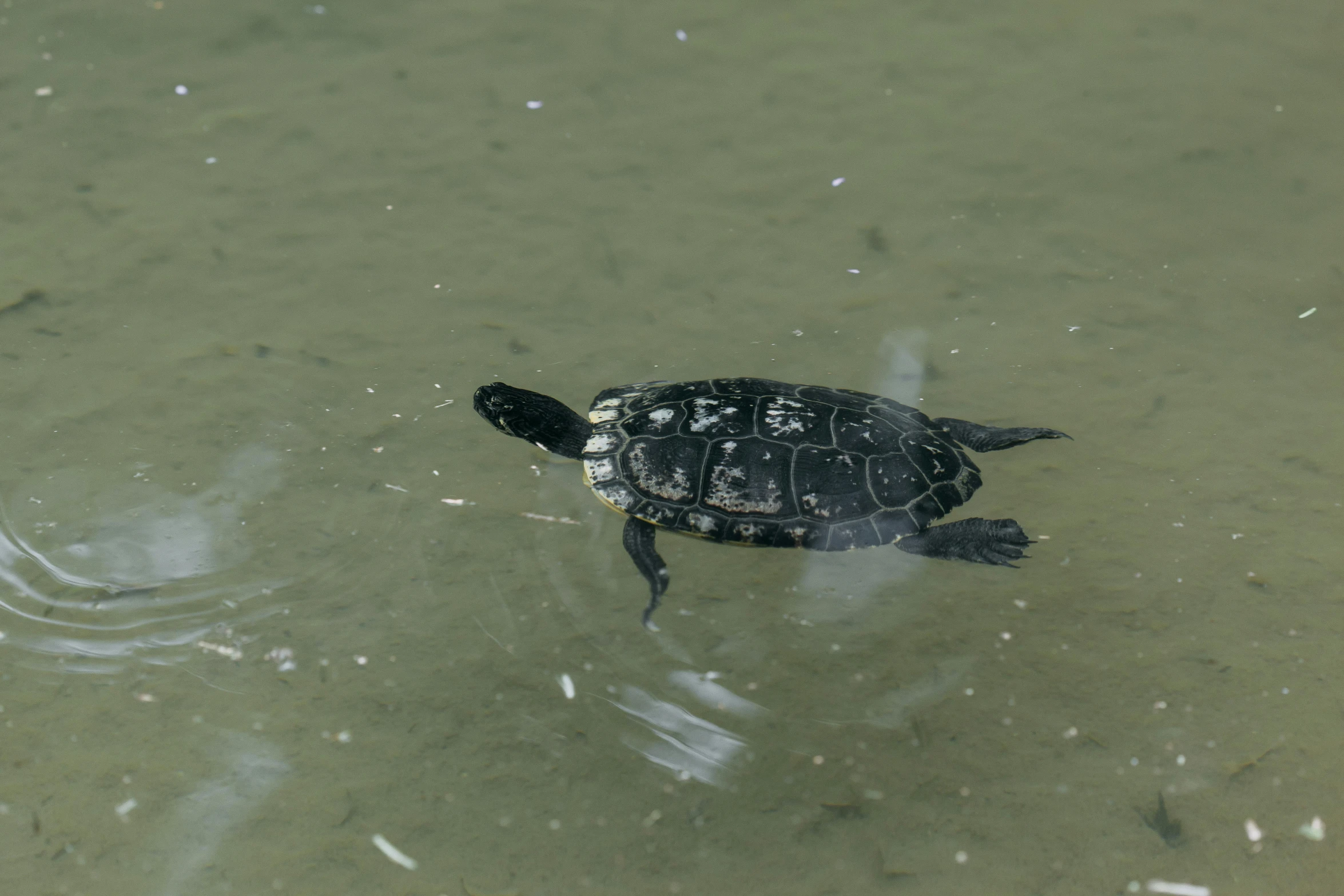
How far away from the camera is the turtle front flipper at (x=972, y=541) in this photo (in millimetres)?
2941

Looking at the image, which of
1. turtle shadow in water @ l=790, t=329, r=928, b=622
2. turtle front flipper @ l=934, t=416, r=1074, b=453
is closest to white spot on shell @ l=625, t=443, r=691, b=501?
turtle shadow in water @ l=790, t=329, r=928, b=622

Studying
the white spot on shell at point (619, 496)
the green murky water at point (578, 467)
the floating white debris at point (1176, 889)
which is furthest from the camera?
the white spot on shell at point (619, 496)

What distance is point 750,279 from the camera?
13.3 ft

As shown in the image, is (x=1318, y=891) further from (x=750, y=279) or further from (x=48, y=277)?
(x=48, y=277)

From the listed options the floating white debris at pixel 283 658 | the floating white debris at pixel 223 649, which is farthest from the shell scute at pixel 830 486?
the floating white debris at pixel 223 649

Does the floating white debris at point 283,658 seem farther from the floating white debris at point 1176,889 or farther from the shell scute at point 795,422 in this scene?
the floating white debris at point 1176,889

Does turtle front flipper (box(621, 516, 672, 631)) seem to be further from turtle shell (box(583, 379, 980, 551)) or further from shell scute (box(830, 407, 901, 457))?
shell scute (box(830, 407, 901, 457))

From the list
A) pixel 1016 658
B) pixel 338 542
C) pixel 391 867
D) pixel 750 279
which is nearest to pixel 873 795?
pixel 1016 658

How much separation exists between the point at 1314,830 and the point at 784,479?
5.94 feet

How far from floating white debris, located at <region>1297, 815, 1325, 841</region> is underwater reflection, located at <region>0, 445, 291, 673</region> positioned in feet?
10.5

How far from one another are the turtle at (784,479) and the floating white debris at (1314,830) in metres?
1.07

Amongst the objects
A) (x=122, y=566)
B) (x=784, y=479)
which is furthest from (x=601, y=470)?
(x=122, y=566)

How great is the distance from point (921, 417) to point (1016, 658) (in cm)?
91

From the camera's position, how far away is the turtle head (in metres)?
3.25
